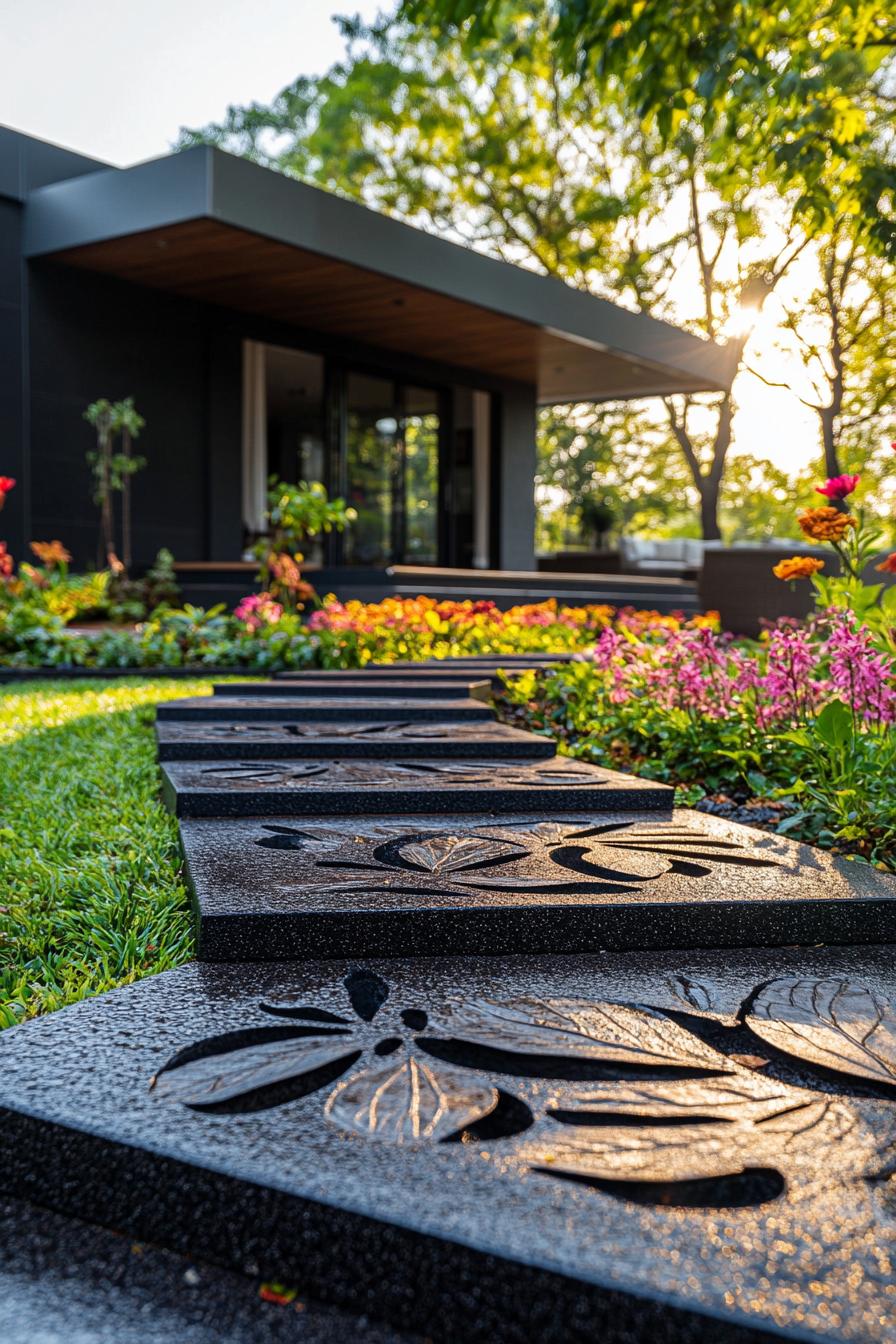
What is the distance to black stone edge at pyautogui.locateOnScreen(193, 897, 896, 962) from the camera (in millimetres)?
1779

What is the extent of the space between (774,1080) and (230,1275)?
735 millimetres

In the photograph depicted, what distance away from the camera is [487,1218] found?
1079 millimetres

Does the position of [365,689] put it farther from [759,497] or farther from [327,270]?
[759,497]

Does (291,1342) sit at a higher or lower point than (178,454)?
lower

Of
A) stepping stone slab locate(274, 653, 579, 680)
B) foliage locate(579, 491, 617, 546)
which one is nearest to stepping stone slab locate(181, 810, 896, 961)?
stepping stone slab locate(274, 653, 579, 680)

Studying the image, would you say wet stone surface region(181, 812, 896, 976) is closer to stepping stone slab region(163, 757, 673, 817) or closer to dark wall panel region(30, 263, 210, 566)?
stepping stone slab region(163, 757, 673, 817)

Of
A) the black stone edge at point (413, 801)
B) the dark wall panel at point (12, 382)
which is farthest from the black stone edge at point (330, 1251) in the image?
the dark wall panel at point (12, 382)

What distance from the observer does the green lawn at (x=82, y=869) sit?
1.81m

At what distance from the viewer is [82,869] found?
2338 millimetres

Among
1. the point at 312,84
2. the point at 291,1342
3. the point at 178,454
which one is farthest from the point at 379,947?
the point at 312,84

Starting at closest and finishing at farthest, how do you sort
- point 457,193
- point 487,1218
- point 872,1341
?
point 872,1341 → point 487,1218 → point 457,193

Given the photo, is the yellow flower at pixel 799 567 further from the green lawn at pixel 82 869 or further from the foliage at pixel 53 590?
the foliage at pixel 53 590

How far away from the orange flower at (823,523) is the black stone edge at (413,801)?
0.85 meters

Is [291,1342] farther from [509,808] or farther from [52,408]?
[52,408]
